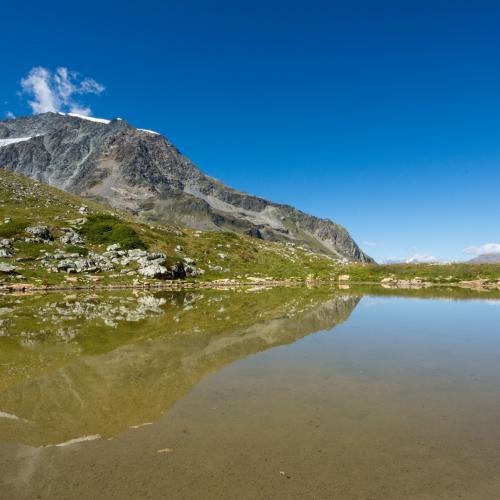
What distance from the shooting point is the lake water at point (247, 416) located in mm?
8289

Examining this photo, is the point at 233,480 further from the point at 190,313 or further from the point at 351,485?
the point at 190,313

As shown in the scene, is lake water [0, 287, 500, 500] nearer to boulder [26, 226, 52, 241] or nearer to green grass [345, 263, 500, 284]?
boulder [26, 226, 52, 241]

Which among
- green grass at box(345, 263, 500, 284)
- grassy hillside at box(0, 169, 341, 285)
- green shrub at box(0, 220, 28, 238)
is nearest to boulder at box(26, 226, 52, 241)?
grassy hillside at box(0, 169, 341, 285)

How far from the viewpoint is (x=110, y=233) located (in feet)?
299

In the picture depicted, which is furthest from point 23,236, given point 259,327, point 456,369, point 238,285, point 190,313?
point 456,369

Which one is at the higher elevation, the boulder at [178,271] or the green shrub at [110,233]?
the green shrub at [110,233]

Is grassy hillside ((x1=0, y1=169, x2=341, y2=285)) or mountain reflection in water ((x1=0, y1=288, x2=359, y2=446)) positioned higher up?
grassy hillside ((x1=0, y1=169, x2=341, y2=285))

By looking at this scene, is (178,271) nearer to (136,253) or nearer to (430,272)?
(136,253)

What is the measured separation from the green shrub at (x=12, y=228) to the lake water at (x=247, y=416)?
56.8 metres

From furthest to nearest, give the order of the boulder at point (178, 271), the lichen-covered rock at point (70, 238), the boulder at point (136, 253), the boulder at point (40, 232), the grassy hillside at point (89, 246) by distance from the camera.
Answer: the boulder at point (136, 253), the boulder at point (178, 271), the lichen-covered rock at point (70, 238), the boulder at point (40, 232), the grassy hillside at point (89, 246)

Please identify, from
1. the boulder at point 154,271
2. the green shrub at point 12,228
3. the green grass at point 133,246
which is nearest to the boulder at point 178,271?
the green grass at point 133,246

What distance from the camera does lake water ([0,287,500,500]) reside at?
8289 millimetres

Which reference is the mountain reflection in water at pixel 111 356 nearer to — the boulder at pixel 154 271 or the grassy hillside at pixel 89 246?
the grassy hillside at pixel 89 246

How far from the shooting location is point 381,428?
36.4 ft
